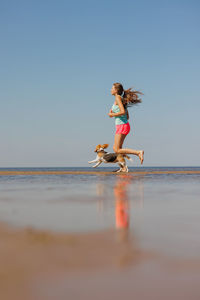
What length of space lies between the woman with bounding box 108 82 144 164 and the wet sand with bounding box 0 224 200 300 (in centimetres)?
729

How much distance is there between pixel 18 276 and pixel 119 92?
8.39 metres

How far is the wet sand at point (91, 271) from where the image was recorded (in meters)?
0.95

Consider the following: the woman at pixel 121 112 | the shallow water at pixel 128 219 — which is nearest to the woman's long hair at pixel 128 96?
the woman at pixel 121 112

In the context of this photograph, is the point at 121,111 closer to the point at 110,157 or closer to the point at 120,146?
the point at 120,146

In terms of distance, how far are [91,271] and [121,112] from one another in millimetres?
7731

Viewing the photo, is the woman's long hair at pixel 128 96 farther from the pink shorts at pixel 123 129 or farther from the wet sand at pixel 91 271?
the wet sand at pixel 91 271

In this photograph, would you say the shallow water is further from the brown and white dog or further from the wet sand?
the brown and white dog

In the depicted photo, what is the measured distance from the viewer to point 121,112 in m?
8.66

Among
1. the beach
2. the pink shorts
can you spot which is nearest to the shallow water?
the beach

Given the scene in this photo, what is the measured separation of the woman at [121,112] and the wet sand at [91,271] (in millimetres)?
Answer: 7294

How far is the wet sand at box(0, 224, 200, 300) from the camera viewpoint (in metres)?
0.95

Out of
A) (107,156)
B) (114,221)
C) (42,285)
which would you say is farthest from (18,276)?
(107,156)

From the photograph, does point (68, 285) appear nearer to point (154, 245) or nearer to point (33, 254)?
point (33, 254)

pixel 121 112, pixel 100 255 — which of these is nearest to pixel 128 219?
pixel 100 255
